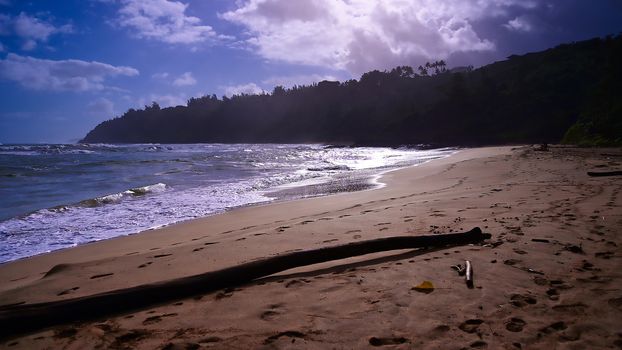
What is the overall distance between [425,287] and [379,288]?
362 mm

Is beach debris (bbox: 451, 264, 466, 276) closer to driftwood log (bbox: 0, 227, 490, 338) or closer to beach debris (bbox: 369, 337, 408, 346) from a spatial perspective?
driftwood log (bbox: 0, 227, 490, 338)

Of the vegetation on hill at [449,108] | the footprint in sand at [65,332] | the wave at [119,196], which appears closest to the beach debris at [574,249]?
the footprint in sand at [65,332]

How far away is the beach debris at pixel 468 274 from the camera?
9.50 ft

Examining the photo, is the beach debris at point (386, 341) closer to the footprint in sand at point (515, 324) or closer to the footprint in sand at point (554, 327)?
the footprint in sand at point (515, 324)

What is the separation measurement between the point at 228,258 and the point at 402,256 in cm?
197

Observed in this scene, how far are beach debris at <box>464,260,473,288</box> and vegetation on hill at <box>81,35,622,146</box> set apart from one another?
76.4ft

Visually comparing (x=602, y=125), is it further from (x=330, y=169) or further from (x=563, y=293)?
(x=563, y=293)

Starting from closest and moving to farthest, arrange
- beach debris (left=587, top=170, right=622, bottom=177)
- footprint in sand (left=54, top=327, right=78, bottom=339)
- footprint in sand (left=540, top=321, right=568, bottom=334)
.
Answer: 1. footprint in sand (left=540, top=321, right=568, bottom=334)
2. footprint in sand (left=54, top=327, right=78, bottom=339)
3. beach debris (left=587, top=170, right=622, bottom=177)

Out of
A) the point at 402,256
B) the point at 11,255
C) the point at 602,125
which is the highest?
the point at 602,125

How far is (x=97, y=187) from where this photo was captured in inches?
523

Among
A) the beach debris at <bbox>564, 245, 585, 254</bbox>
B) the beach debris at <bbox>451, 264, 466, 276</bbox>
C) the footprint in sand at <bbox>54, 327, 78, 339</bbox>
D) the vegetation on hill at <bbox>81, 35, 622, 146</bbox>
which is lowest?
the footprint in sand at <bbox>54, 327, 78, 339</bbox>

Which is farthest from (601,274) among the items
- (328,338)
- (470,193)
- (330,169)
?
(330,169)

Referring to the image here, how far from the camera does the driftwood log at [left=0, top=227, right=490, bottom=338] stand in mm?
2680

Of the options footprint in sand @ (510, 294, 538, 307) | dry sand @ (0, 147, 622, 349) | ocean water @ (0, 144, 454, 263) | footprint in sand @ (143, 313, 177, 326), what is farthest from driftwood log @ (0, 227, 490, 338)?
ocean water @ (0, 144, 454, 263)
